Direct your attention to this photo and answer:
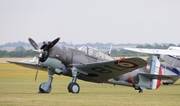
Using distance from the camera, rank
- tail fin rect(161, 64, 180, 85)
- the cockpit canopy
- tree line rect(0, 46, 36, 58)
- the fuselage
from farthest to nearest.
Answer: tree line rect(0, 46, 36, 58) → tail fin rect(161, 64, 180, 85) → the cockpit canopy → the fuselage

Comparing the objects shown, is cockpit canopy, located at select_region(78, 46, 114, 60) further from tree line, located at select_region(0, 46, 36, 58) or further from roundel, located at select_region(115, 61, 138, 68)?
tree line, located at select_region(0, 46, 36, 58)

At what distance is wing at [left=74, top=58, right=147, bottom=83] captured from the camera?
22.8 m

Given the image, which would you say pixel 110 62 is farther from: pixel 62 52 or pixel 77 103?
pixel 77 103

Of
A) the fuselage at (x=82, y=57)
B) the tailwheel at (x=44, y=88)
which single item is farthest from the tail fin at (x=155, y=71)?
the tailwheel at (x=44, y=88)

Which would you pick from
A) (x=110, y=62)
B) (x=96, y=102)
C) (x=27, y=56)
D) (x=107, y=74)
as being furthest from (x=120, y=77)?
(x=27, y=56)

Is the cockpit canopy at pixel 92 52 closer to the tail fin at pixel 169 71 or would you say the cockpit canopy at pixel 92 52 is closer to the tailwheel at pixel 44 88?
the tailwheel at pixel 44 88

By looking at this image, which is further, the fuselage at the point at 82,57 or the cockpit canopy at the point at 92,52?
the cockpit canopy at the point at 92,52

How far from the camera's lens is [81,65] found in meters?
23.7

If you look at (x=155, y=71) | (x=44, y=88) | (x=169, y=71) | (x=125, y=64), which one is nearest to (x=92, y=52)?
(x=125, y=64)

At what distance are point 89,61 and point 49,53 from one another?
2061mm

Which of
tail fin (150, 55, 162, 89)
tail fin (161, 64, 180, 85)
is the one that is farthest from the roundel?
tail fin (161, 64, 180, 85)

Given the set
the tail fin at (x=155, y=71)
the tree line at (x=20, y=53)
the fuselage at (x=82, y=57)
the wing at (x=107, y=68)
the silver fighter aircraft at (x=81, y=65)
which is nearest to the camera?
the wing at (x=107, y=68)

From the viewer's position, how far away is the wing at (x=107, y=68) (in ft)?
74.6

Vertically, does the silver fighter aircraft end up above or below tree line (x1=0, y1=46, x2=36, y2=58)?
below
